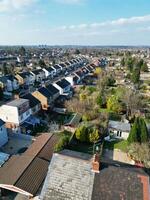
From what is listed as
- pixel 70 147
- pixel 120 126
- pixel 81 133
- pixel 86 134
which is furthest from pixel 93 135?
pixel 120 126

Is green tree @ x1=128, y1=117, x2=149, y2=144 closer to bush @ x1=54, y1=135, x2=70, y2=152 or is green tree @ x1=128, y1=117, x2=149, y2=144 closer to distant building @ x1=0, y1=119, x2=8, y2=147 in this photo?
bush @ x1=54, y1=135, x2=70, y2=152

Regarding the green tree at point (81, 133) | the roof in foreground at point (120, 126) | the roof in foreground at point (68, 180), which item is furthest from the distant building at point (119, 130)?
the roof in foreground at point (68, 180)

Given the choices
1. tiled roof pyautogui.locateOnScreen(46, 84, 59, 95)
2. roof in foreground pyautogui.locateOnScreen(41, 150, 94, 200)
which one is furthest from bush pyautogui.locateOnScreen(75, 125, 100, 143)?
tiled roof pyautogui.locateOnScreen(46, 84, 59, 95)

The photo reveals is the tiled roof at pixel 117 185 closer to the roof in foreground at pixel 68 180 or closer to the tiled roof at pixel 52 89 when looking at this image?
the roof in foreground at pixel 68 180

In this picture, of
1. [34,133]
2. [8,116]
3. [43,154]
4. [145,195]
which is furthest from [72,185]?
[8,116]

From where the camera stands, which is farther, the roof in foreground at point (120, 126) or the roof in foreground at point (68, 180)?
the roof in foreground at point (120, 126)

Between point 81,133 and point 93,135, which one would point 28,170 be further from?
point 93,135
